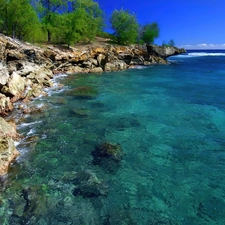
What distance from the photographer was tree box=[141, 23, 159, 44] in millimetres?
71688

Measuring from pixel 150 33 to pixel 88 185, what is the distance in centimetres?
7151

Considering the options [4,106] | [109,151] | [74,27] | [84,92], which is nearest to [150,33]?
[74,27]

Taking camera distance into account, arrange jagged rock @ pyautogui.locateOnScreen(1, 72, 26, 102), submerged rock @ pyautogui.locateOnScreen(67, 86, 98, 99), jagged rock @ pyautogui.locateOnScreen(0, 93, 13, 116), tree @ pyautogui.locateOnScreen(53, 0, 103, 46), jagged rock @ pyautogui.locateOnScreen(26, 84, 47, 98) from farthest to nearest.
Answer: tree @ pyautogui.locateOnScreen(53, 0, 103, 46), submerged rock @ pyautogui.locateOnScreen(67, 86, 98, 99), jagged rock @ pyautogui.locateOnScreen(26, 84, 47, 98), jagged rock @ pyautogui.locateOnScreen(1, 72, 26, 102), jagged rock @ pyautogui.locateOnScreen(0, 93, 13, 116)

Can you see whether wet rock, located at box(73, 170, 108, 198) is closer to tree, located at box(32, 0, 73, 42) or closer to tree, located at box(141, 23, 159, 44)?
tree, located at box(32, 0, 73, 42)

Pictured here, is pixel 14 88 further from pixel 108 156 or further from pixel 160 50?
pixel 160 50

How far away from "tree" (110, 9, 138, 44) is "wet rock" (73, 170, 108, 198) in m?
58.3

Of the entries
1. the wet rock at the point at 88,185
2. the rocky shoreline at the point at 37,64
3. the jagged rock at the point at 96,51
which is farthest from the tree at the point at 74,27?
the wet rock at the point at 88,185

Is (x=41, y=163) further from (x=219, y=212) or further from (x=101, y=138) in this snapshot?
(x=219, y=212)

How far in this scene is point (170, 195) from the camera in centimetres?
765

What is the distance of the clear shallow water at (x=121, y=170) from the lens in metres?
6.87

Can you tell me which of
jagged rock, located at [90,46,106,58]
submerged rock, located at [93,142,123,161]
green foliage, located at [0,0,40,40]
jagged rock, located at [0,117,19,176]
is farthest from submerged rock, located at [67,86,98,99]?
jagged rock, located at [90,46,106,58]

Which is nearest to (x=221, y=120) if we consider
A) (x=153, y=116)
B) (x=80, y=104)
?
(x=153, y=116)

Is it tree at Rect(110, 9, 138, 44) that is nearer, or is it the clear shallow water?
the clear shallow water

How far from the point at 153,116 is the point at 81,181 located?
28.9 ft
